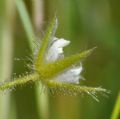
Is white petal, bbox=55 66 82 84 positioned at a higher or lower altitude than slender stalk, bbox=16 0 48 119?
lower

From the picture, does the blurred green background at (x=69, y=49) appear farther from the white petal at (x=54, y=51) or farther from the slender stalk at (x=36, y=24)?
the white petal at (x=54, y=51)

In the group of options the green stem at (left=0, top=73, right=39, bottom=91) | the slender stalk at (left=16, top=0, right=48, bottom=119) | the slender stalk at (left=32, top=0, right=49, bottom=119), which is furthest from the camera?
the slender stalk at (left=32, top=0, right=49, bottom=119)

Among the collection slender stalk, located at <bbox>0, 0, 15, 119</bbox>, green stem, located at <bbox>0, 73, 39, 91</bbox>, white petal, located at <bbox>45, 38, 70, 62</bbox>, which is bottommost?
green stem, located at <bbox>0, 73, 39, 91</bbox>

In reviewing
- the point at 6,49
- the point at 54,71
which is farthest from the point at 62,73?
the point at 6,49

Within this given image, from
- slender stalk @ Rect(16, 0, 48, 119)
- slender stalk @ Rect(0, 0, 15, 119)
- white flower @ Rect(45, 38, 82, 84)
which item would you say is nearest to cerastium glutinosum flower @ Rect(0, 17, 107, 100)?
white flower @ Rect(45, 38, 82, 84)

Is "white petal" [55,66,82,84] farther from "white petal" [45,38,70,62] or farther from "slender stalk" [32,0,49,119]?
"slender stalk" [32,0,49,119]

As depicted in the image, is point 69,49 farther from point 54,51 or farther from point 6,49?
point 54,51
